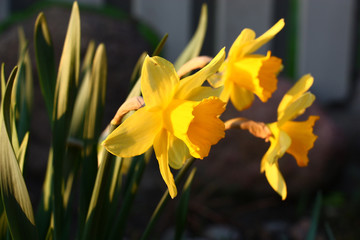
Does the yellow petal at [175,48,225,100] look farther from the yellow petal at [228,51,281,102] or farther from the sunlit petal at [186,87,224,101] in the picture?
the yellow petal at [228,51,281,102]

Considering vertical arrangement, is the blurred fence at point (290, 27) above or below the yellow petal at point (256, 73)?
below

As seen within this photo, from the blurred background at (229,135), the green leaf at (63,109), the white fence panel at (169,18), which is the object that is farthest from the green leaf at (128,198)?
the white fence panel at (169,18)

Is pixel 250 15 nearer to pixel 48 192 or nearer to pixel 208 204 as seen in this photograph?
pixel 208 204

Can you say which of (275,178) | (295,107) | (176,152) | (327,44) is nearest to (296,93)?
(295,107)

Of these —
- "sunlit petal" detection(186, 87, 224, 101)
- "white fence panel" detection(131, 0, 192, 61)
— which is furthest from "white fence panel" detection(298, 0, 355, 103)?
"sunlit petal" detection(186, 87, 224, 101)

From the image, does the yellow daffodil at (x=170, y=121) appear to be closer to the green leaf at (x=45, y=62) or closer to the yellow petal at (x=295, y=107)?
the yellow petal at (x=295, y=107)
